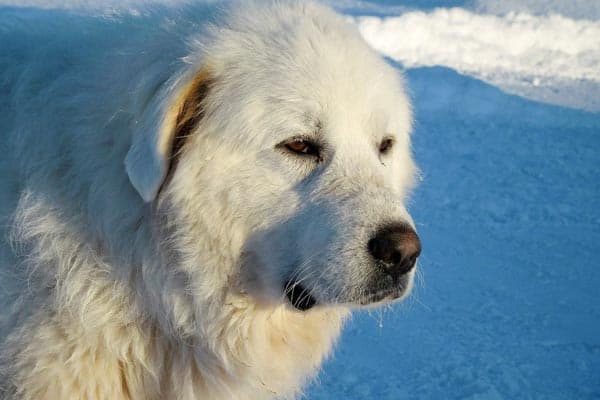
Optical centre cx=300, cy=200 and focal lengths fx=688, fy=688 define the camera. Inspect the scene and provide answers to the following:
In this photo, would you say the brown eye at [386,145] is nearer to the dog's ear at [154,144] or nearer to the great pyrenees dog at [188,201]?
the great pyrenees dog at [188,201]

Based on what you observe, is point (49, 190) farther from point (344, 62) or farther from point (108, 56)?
point (344, 62)

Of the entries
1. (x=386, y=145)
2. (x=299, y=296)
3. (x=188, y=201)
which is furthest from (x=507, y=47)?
(x=188, y=201)

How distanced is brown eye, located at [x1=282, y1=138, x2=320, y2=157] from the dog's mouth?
1.57 feet

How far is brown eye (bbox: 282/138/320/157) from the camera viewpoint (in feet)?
8.20

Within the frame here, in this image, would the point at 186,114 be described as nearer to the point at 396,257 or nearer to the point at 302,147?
the point at 302,147

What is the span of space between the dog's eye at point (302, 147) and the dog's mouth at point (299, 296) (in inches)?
18.8

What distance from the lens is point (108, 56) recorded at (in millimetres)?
2666

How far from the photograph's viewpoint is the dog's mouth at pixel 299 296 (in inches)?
99.5

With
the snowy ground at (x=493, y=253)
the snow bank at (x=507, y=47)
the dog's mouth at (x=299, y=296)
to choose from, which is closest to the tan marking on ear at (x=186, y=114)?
the dog's mouth at (x=299, y=296)

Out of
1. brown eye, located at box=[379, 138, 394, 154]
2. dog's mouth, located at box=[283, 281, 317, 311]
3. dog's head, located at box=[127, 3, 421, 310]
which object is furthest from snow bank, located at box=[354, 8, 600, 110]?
dog's mouth, located at box=[283, 281, 317, 311]

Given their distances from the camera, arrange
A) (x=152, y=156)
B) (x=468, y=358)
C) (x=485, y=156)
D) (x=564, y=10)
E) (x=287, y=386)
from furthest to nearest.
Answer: (x=564, y=10) → (x=485, y=156) → (x=468, y=358) → (x=287, y=386) → (x=152, y=156)

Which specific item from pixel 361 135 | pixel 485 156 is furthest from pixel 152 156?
pixel 485 156

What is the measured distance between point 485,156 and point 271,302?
515cm

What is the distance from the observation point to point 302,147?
8.23 ft
